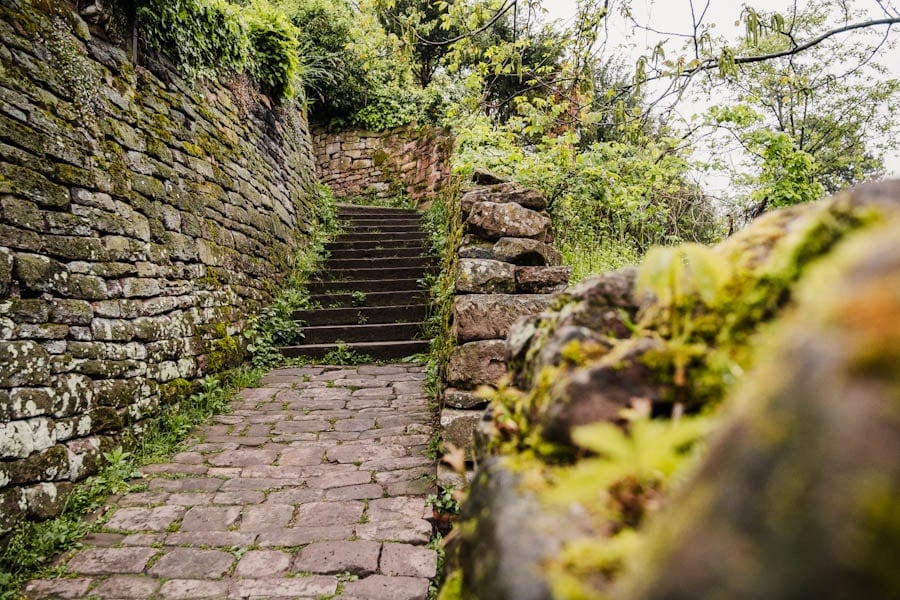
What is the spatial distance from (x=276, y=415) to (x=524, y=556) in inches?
157

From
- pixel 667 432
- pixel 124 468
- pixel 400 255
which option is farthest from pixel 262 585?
pixel 400 255

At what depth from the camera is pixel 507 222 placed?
3.60 metres

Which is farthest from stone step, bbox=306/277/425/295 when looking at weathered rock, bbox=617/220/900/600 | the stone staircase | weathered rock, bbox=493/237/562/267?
weathered rock, bbox=617/220/900/600

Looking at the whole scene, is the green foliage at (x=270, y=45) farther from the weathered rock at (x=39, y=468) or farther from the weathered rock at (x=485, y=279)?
the weathered rock at (x=39, y=468)

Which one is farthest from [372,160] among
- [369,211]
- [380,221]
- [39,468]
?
[39,468]

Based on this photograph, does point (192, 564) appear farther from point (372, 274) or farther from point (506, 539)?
point (372, 274)

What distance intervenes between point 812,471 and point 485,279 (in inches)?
114

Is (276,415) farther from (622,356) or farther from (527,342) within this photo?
(622,356)

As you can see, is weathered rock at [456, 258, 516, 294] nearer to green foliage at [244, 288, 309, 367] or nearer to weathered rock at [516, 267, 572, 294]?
weathered rock at [516, 267, 572, 294]

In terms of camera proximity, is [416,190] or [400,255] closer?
[400,255]

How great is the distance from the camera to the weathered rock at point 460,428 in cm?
281

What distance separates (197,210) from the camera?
15.0 feet

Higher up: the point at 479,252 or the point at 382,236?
the point at 382,236

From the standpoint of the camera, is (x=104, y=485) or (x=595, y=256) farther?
(x=595, y=256)
